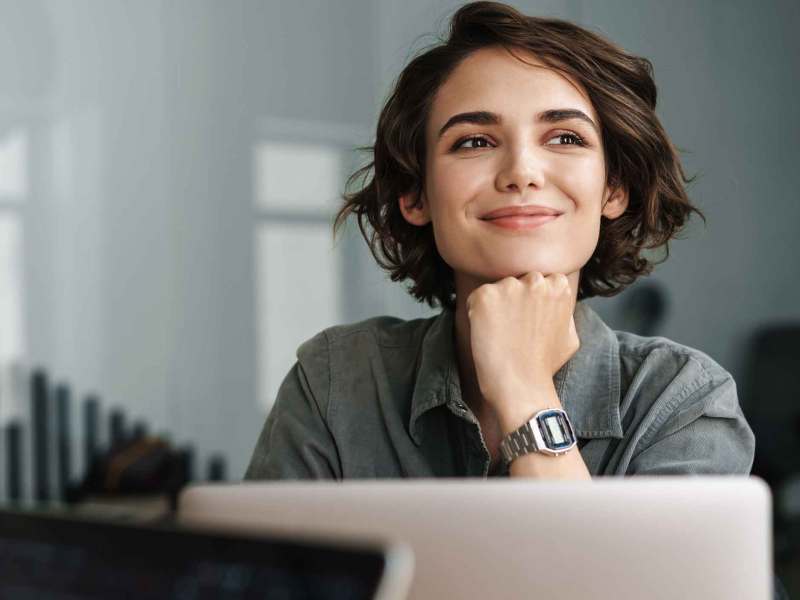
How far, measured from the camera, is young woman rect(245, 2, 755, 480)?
132 centimetres

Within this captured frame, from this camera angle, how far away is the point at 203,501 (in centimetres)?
70

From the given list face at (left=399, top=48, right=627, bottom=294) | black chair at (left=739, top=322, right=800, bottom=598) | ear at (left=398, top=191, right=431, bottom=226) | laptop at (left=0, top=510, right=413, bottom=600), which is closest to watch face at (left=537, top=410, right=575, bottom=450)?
face at (left=399, top=48, right=627, bottom=294)

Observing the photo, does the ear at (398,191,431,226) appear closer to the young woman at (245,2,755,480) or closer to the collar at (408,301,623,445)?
the young woman at (245,2,755,480)

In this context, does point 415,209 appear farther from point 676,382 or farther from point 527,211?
point 676,382

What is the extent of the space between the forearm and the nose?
261 millimetres

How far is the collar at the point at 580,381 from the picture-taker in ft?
4.42

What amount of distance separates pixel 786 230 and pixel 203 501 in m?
2.43

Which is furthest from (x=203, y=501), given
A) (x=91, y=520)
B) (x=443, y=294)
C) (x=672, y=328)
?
(x=672, y=328)

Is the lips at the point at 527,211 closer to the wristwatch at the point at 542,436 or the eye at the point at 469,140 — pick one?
the eye at the point at 469,140

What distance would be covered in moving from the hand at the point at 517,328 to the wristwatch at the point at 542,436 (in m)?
0.06

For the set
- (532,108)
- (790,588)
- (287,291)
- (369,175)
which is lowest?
(790,588)

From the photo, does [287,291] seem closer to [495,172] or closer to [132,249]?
[132,249]

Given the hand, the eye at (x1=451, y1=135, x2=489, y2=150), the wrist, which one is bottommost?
the wrist

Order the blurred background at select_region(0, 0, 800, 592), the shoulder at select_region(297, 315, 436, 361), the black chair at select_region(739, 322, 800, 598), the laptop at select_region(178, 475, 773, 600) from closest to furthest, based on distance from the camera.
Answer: the laptop at select_region(178, 475, 773, 600)
the shoulder at select_region(297, 315, 436, 361)
the black chair at select_region(739, 322, 800, 598)
the blurred background at select_region(0, 0, 800, 592)
